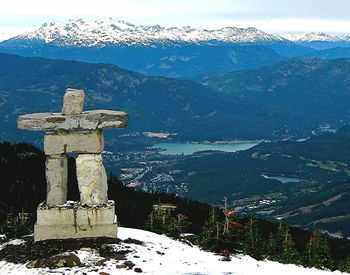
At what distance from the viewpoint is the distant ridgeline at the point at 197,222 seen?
35.0 m

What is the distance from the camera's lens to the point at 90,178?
30281 millimetres

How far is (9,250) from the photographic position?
2953 centimetres

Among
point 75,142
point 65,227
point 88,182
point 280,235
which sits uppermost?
point 75,142

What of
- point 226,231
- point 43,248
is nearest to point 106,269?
point 43,248

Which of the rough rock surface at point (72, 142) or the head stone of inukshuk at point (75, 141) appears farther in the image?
the rough rock surface at point (72, 142)

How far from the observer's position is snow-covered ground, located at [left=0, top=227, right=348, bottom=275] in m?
26.3

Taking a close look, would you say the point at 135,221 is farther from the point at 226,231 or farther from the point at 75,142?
the point at 75,142

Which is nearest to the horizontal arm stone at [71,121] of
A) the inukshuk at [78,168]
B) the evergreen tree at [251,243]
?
the inukshuk at [78,168]

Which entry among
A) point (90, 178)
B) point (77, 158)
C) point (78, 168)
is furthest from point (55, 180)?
point (90, 178)

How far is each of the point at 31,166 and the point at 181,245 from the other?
145 ft

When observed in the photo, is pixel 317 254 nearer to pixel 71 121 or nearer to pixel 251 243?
pixel 251 243

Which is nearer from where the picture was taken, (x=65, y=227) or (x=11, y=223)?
(x=65, y=227)

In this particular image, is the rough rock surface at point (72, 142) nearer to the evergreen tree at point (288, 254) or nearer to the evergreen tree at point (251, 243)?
the evergreen tree at point (251, 243)

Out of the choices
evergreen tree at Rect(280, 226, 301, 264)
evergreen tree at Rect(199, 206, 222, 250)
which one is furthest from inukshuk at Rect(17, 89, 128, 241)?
evergreen tree at Rect(280, 226, 301, 264)
